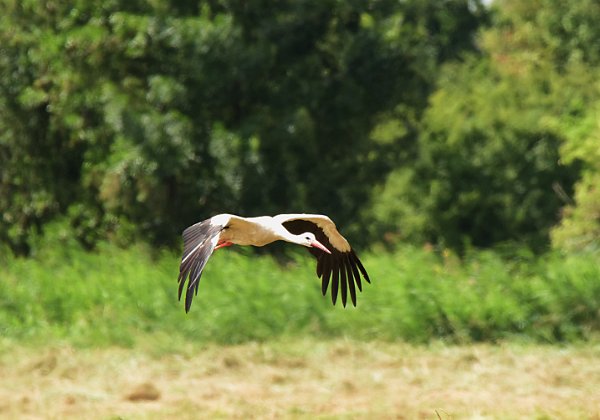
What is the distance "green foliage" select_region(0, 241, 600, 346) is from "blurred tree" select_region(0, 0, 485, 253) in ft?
12.9

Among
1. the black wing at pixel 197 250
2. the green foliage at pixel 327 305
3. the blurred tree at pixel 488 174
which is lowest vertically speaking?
the black wing at pixel 197 250

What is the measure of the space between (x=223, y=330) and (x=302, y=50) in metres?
7.86

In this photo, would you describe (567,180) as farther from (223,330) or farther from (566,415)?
(566,415)

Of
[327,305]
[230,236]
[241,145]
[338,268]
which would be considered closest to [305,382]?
[327,305]

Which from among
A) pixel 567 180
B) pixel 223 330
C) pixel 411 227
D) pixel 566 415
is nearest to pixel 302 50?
pixel 411 227

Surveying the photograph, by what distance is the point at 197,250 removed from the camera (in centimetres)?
520

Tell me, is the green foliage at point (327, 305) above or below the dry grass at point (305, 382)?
above

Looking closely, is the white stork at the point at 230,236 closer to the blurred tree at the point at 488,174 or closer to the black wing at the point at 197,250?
the black wing at the point at 197,250

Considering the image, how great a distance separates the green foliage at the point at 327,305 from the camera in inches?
439

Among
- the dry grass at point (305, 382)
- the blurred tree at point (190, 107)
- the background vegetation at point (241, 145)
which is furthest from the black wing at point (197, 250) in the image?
Result: the blurred tree at point (190, 107)

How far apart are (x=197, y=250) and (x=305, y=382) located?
14.8 ft

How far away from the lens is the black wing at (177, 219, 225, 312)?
4973 mm

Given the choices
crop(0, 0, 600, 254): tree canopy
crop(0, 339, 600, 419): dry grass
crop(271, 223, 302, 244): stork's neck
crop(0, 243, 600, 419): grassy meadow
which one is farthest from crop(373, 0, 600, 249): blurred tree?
crop(271, 223, 302, 244): stork's neck

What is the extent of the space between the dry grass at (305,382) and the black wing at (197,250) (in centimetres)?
278
